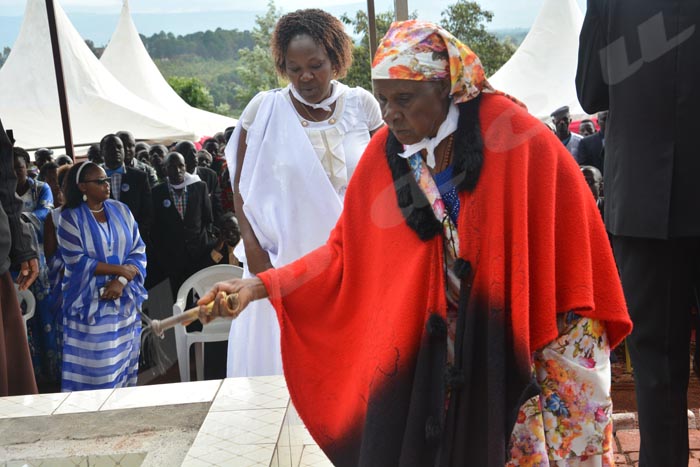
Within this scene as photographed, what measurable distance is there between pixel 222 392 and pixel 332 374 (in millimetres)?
809

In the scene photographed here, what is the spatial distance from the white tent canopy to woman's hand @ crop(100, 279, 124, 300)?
15.7 m

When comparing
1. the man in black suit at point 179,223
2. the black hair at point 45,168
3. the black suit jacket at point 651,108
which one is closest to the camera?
the black suit jacket at point 651,108

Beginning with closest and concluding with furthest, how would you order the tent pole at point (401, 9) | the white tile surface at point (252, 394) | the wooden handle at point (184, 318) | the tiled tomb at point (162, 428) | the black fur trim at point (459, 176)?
1. the wooden handle at point (184, 318)
2. the black fur trim at point (459, 176)
3. the tiled tomb at point (162, 428)
4. the white tile surface at point (252, 394)
5. the tent pole at point (401, 9)

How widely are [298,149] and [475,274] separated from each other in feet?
5.50

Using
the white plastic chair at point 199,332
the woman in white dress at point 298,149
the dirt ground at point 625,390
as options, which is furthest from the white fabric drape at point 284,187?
the dirt ground at point 625,390

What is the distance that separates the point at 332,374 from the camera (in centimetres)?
273

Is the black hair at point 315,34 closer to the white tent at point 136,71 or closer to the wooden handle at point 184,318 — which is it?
the wooden handle at point 184,318

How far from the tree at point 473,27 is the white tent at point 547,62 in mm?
9975

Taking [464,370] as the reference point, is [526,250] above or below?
above

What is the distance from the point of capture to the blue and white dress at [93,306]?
5422 millimetres

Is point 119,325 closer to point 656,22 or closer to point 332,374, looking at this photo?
point 332,374

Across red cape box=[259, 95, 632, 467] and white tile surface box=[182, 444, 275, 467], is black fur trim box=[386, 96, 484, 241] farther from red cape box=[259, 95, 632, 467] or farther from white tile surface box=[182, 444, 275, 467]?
white tile surface box=[182, 444, 275, 467]

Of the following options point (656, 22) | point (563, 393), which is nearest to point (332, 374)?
point (563, 393)

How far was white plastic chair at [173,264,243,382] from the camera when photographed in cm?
546
